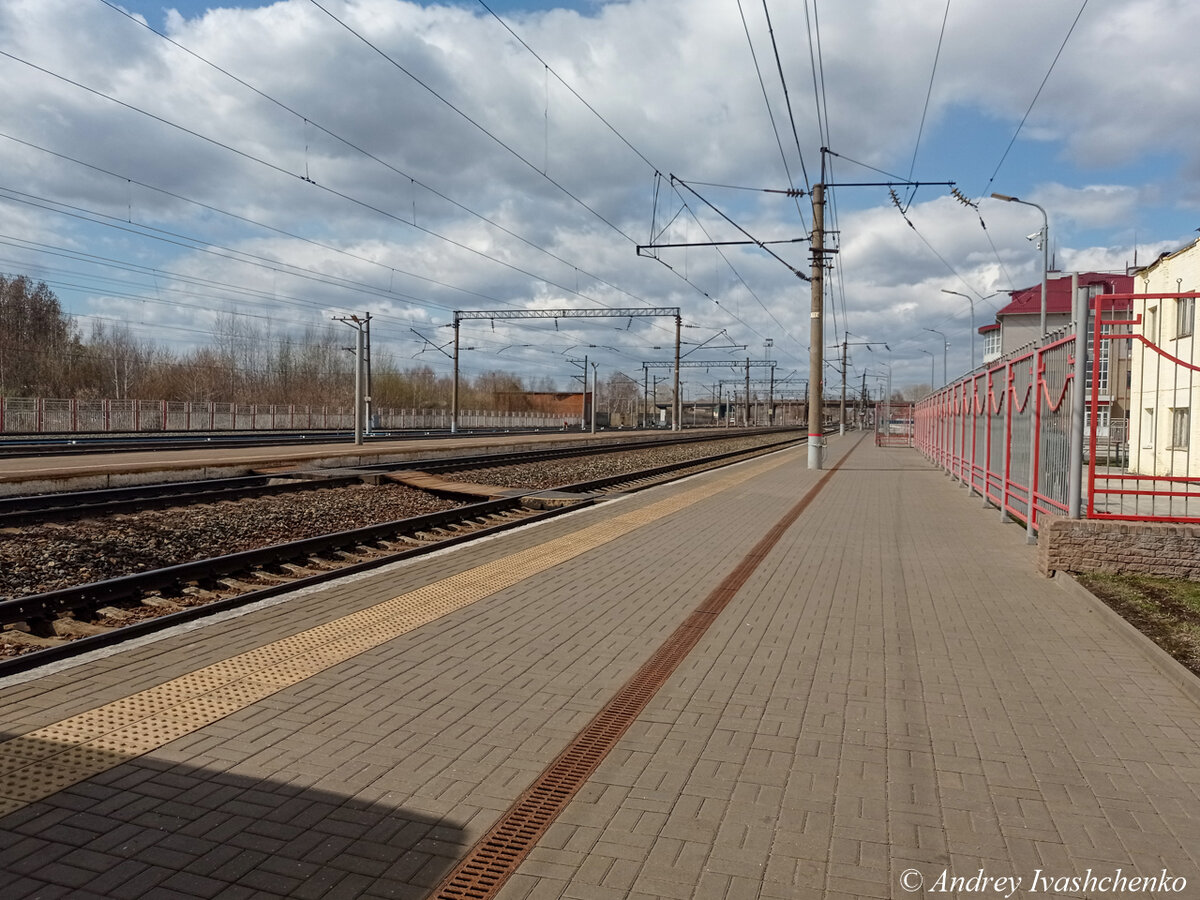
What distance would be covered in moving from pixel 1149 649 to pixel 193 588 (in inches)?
297

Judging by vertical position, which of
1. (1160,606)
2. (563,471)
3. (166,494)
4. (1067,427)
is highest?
(1067,427)

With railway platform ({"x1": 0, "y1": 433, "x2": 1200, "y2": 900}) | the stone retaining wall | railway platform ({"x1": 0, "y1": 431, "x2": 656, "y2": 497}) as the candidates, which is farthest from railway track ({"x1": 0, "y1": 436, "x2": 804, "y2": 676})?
railway platform ({"x1": 0, "y1": 431, "x2": 656, "y2": 497})

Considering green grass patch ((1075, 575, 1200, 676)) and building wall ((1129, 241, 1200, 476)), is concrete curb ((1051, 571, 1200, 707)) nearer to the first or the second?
green grass patch ((1075, 575, 1200, 676))

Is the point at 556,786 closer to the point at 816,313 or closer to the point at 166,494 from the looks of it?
the point at 166,494

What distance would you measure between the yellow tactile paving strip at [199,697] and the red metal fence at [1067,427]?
6040mm

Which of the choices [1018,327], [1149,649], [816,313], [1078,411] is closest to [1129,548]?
[1078,411]

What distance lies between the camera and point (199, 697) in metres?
4.87

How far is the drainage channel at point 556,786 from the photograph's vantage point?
3.10m

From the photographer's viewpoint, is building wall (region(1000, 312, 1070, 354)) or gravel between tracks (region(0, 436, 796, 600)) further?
building wall (region(1000, 312, 1070, 354))

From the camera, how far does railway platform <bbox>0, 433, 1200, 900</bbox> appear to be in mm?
3156

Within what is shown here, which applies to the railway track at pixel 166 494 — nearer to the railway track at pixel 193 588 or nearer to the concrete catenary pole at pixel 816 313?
the railway track at pixel 193 588

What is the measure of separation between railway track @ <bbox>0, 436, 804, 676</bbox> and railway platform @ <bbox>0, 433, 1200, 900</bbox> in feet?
0.99

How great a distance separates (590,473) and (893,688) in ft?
62.4

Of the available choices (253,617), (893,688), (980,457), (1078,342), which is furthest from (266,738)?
(980,457)
